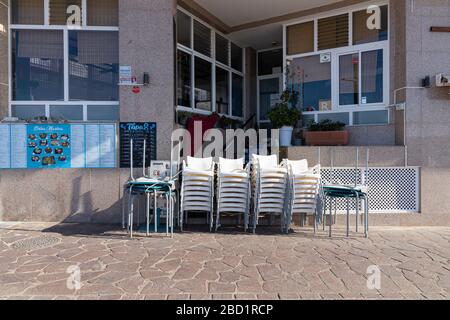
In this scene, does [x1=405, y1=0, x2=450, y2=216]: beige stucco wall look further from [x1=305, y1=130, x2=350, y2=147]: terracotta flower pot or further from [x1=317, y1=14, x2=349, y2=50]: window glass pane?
[x1=317, y1=14, x2=349, y2=50]: window glass pane

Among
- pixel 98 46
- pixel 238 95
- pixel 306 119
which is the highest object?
pixel 98 46

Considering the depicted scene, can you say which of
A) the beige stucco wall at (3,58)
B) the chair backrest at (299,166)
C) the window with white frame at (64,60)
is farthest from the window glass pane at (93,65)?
the chair backrest at (299,166)

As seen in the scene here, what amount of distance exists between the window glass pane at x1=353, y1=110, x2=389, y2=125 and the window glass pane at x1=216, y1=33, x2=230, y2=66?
393 centimetres

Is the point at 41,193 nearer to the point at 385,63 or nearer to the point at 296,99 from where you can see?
the point at 296,99

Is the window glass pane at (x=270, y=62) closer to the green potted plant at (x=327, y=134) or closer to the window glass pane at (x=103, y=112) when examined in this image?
the green potted plant at (x=327, y=134)

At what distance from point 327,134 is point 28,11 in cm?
658

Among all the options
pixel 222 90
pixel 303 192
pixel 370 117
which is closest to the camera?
pixel 303 192

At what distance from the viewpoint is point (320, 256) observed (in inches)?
176

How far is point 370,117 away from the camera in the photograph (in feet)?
24.0

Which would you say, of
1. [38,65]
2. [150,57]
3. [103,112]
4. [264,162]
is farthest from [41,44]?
[264,162]

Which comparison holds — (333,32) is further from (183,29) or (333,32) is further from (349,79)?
(183,29)

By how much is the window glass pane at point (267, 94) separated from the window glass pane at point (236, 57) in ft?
2.98

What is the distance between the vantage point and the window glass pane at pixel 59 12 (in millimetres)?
6633

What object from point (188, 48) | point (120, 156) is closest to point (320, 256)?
point (120, 156)
